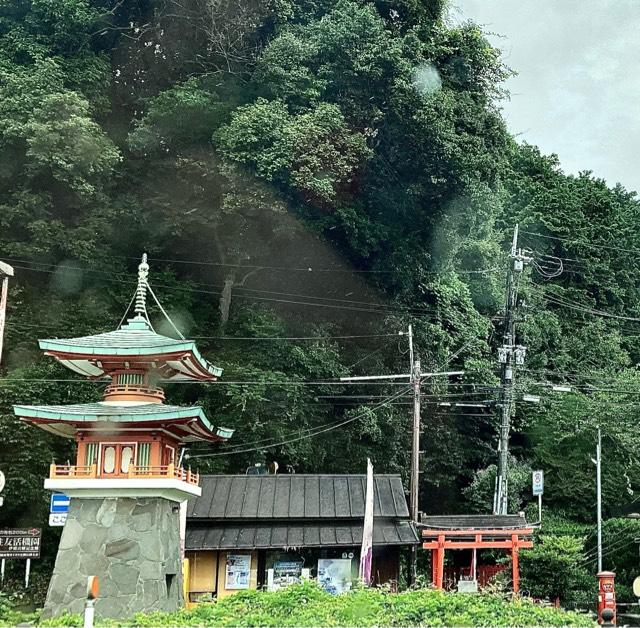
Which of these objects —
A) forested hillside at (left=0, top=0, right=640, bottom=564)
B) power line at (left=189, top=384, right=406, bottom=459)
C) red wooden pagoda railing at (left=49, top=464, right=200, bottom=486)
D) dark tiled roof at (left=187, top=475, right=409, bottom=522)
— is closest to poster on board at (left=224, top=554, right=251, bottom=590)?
dark tiled roof at (left=187, top=475, right=409, bottom=522)

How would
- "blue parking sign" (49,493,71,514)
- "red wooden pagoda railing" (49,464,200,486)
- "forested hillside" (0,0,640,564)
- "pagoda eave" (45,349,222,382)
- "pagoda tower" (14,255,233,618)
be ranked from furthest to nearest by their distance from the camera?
"forested hillside" (0,0,640,564), "blue parking sign" (49,493,71,514), "pagoda eave" (45,349,222,382), "red wooden pagoda railing" (49,464,200,486), "pagoda tower" (14,255,233,618)

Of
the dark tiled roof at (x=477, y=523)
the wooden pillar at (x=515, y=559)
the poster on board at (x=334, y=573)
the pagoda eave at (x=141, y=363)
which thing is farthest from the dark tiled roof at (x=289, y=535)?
the pagoda eave at (x=141, y=363)

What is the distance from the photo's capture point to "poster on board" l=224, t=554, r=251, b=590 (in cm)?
2358

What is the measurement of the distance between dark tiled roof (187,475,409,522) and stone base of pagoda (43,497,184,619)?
520 cm

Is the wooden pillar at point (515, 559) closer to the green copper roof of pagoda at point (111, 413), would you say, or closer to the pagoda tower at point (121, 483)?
the pagoda tower at point (121, 483)

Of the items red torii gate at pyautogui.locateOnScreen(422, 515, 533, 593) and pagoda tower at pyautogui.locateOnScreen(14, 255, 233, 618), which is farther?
red torii gate at pyautogui.locateOnScreen(422, 515, 533, 593)

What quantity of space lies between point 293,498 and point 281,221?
11458mm

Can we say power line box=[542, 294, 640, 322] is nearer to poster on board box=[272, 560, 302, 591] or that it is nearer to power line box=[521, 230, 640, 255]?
power line box=[521, 230, 640, 255]

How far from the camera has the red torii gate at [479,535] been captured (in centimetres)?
2459

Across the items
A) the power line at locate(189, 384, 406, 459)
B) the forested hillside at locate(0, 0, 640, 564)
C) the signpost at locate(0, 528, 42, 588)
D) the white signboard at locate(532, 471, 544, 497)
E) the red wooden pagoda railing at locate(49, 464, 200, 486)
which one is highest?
the forested hillside at locate(0, 0, 640, 564)

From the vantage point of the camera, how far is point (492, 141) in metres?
34.9

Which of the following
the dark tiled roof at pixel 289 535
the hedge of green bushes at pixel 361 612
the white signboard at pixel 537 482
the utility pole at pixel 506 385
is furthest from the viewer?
the white signboard at pixel 537 482

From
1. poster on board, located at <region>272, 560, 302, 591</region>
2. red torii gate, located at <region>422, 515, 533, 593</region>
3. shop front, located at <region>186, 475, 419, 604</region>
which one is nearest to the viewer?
shop front, located at <region>186, 475, 419, 604</region>

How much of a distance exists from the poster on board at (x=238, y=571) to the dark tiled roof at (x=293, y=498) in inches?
41.8
